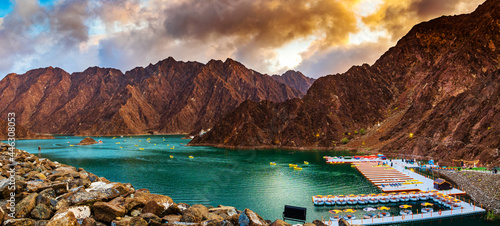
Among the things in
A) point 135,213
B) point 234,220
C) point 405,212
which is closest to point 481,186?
point 405,212

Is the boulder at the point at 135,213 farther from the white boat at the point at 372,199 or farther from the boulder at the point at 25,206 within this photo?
the white boat at the point at 372,199

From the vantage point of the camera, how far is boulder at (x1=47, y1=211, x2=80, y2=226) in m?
14.3

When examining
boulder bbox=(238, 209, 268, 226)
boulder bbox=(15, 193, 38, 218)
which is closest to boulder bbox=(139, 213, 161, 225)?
boulder bbox=(238, 209, 268, 226)

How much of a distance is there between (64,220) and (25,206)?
4.04 m

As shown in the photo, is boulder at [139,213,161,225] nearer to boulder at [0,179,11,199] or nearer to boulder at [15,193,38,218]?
boulder at [15,193,38,218]

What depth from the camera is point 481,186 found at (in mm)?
69625

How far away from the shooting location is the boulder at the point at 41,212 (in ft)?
53.0

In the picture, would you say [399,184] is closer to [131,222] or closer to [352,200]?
[352,200]

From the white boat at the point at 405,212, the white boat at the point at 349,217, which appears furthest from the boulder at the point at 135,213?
the white boat at the point at 405,212

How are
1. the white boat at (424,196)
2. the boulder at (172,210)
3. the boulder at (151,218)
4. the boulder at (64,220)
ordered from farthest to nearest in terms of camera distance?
1. the white boat at (424,196)
2. the boulder at (172,210)
3. the boulder at (151,218)
4. the boulder at (64,220)

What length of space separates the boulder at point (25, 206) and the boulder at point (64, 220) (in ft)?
10.1

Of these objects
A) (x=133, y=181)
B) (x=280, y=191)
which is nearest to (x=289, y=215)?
(x=280, y=191)

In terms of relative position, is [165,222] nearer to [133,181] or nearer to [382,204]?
[382,204]

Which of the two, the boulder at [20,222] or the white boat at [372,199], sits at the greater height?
the boulder at [20,222]
